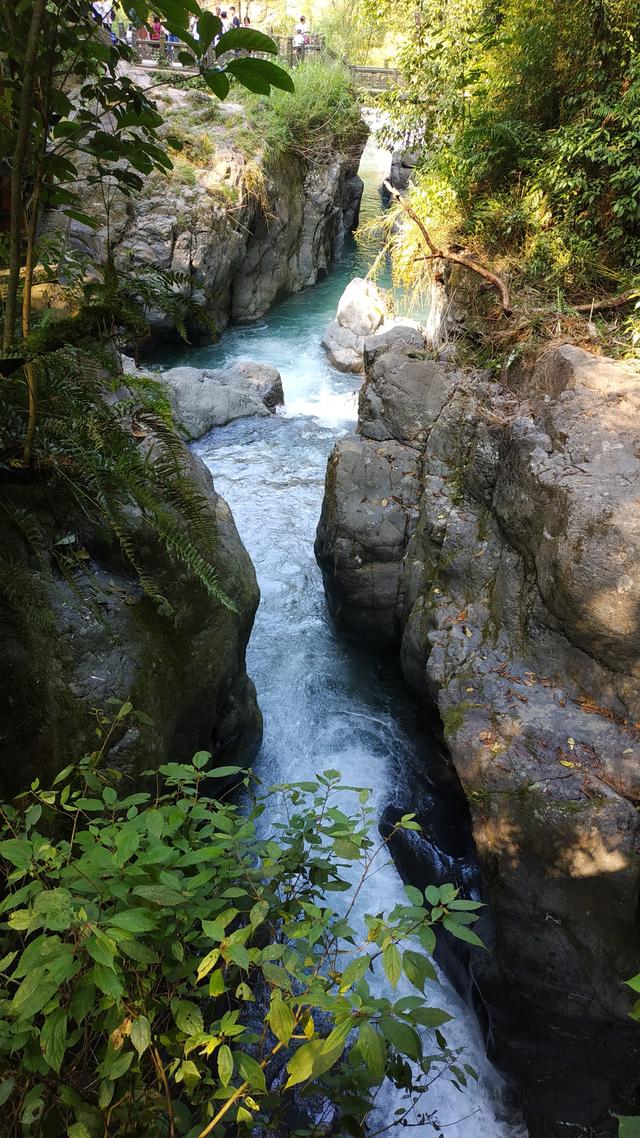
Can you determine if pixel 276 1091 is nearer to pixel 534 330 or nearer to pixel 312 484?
pixel 534 330

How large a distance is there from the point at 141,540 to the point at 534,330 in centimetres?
367

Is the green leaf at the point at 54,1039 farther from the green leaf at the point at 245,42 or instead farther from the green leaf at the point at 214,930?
the green leaf at the point at 245,42

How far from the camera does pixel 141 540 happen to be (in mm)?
3094

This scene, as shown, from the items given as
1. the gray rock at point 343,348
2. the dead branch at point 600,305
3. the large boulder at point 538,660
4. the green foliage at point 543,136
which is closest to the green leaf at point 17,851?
the large boulder at point 538,660

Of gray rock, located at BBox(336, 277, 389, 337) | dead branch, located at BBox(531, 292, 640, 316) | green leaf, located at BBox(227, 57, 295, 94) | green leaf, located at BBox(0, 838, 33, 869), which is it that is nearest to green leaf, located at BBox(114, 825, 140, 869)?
green leaf, located at BBox(0, 838, 33, 869)

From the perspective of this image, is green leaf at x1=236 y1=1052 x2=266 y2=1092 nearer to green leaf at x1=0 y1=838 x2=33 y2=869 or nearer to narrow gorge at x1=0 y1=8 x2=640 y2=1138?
narrow gorge at x1=0 y1=8 x2=640 y2=1138

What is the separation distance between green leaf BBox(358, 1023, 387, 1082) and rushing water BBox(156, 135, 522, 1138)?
2.19 metres

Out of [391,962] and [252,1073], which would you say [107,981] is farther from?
[391,962]

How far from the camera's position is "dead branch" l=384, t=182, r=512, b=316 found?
5389 mm

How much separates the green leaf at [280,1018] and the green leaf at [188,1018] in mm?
182

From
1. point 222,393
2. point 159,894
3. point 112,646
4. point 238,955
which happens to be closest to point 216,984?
point 238,955

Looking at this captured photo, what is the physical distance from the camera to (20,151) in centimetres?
159

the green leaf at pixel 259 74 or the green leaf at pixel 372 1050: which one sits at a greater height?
the green leaf at pixel 259 74

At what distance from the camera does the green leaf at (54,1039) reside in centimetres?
113
